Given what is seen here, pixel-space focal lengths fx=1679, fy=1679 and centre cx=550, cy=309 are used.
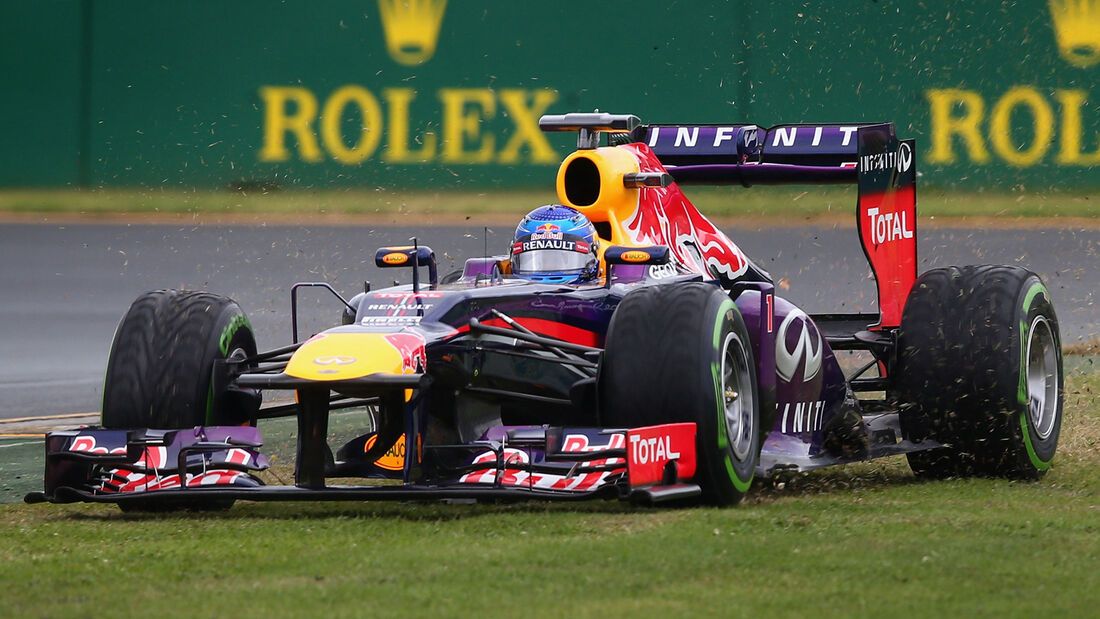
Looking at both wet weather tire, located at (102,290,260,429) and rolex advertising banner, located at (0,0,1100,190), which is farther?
rolex advertising banner, located at (0,0,1100,190)

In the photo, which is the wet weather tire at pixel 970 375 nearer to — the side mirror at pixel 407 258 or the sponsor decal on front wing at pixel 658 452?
the sponsor decal on front wing at pixel 658 452

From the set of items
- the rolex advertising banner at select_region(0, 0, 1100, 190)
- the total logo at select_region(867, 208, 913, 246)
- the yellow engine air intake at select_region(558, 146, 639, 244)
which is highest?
the rolex advertising banner at select_region(0, 0, 1100, 190)

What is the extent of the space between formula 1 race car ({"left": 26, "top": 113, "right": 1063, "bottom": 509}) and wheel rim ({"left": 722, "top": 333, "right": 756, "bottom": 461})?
0.02 metres

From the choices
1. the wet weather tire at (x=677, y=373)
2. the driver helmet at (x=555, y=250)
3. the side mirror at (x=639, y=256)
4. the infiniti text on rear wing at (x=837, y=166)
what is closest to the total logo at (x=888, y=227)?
the infiniti text on rear wing at (x=837, y=166)

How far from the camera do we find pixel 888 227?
9.73 metres

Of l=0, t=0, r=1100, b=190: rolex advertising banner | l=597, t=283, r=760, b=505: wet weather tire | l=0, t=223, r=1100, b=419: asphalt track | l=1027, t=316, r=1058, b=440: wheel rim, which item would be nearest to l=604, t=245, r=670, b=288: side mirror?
l=597, t=283, r=760, b=505: wet weather tire

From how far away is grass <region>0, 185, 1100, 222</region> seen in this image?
17.3 metres

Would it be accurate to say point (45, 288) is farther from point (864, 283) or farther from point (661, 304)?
point (661, 304)

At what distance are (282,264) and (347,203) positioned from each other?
5.91ft

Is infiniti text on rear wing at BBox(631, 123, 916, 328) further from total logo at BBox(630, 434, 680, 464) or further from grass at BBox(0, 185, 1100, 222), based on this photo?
grass at BBox(0, 185, 1100, 222)

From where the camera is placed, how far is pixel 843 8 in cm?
1806

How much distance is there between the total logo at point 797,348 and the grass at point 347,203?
8.80m

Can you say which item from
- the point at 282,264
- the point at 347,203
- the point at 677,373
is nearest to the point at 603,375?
the point at 677,373

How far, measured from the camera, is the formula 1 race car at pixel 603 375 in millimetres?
7238
